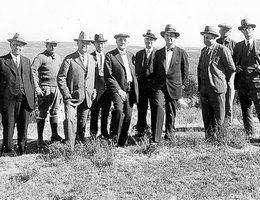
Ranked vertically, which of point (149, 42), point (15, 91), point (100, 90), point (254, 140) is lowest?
point (254, 140)

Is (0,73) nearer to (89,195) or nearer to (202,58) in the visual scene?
(89,195)

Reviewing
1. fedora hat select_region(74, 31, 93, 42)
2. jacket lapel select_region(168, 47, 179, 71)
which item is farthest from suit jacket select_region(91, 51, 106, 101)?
jacket lapel select_region(168, 47, 179, 71)

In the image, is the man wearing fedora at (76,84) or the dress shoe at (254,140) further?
the dress shoe at (254,140)

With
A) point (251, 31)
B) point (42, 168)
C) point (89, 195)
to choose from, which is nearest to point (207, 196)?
point (89, 195)

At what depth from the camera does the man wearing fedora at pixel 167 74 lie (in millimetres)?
7000

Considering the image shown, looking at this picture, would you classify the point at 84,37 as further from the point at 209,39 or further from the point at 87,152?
the point at 209,39

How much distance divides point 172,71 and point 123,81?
935 mm

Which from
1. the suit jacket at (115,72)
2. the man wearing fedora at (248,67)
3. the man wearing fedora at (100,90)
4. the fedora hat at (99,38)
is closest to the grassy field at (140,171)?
the man wearing fedora at (248,67)

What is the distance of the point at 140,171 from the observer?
19.4ft

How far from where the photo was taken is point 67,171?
5.94 metres

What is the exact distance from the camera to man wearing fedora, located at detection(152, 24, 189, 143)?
700cm

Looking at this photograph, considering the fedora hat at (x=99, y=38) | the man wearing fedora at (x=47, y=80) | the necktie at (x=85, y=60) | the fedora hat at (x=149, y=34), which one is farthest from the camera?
the fedora hat at (x=99, y=38)

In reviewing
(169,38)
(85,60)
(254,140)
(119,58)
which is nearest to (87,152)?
(85,60)

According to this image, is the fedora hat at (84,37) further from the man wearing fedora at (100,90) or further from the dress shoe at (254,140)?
the dress shoe at (254,140)
